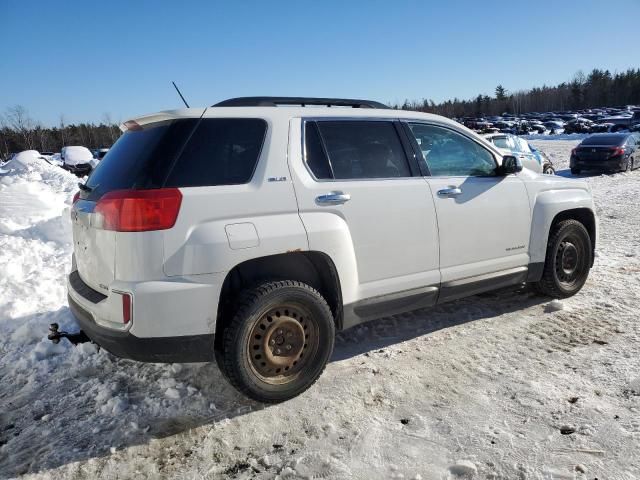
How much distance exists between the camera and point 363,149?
3.61 metres

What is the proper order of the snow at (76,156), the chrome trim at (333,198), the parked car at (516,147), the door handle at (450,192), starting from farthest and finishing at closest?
the snow at (76,156)
the parked car at (516,147)
the door handle at (450,192)
the chrome trim at (333,198)

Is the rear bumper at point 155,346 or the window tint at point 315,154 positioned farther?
the window tint at point 315,154

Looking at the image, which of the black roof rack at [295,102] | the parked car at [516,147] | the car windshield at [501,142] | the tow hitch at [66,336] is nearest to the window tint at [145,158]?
the black roof rack at [295,102]

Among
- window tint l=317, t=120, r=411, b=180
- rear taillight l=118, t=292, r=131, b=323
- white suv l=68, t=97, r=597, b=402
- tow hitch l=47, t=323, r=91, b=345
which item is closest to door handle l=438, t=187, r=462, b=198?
white suv l=68, t=97, r=597, b=402

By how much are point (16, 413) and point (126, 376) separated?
0.72 metres

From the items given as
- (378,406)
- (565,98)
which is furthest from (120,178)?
(565,98)

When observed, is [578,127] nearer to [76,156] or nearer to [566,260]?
[76,156]

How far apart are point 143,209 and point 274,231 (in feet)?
2.61

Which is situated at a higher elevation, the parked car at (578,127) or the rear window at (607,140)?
the parked car at (578,127)

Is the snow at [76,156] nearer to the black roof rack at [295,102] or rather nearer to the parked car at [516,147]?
the parked car at [516,147]

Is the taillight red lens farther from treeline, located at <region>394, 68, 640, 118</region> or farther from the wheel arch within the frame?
treeline, located at <region>394, 68, 640, 118</region>

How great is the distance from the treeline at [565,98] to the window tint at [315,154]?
8231 centimetres

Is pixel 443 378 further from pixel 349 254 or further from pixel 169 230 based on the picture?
pixel 169 230

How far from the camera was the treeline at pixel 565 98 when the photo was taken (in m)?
92.1
